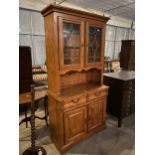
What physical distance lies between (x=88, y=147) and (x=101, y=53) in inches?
59.4

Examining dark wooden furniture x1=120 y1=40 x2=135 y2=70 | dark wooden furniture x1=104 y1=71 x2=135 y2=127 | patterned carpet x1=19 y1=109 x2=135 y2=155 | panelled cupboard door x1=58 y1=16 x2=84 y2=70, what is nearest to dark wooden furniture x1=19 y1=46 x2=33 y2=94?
patterned carpet x1=19 y1=109 x2=135 y2=155

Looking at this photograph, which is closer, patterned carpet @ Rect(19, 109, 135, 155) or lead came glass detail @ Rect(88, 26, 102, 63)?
patterned carpet @ Rect(19, 109, 135, 155)

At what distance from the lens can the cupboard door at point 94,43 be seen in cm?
207

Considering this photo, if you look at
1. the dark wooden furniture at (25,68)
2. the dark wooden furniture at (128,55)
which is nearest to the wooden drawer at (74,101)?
the dark wooden furniture at (25,68)

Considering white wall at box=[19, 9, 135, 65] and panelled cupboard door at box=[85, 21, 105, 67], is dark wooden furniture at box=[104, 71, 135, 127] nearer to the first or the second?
panelled cupboard door at box=[85, 21, 105, 67]

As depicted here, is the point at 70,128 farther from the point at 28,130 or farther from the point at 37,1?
the point at 37,1

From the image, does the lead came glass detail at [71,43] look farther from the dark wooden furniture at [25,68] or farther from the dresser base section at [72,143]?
the dark wooden furniture at [25,68]

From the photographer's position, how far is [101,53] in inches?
91.9

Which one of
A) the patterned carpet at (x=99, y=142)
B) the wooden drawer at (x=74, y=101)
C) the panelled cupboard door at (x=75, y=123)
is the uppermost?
the wooden drawer at (x=74, y=101)

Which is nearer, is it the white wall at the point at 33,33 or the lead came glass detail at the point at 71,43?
the lead came glass detail at the point at 71,43

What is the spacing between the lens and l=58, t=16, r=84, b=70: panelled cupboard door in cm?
177

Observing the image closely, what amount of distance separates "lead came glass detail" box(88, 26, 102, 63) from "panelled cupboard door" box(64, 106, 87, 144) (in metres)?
0.81

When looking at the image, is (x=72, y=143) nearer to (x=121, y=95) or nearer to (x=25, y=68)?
(x=121, y=95)
